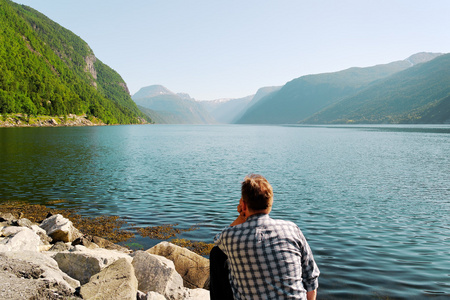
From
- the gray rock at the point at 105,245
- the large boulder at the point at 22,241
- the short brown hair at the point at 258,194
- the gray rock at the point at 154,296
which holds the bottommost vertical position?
the gray rock at the point at 105,245

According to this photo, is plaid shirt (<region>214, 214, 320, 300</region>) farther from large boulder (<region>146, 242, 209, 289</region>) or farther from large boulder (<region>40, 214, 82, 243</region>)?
large boulder (<region>40, 214, 82, 243</region>)

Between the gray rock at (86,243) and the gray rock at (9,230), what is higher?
the gray rock at (9,230)

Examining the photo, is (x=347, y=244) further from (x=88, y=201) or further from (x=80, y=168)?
(x=80, y=168)

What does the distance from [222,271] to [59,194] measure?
26231mm

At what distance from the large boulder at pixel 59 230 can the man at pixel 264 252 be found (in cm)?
1240

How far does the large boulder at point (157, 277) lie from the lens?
377 inches

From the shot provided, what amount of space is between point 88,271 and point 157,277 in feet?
7.41

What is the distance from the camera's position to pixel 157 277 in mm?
9828

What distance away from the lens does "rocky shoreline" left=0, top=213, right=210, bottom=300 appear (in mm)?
7336

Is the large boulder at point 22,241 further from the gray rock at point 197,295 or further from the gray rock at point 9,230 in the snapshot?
the gray rock at point 197,295

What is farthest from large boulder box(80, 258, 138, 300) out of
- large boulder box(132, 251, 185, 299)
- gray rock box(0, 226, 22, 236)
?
gray rock box(0, 226, 22, 236)

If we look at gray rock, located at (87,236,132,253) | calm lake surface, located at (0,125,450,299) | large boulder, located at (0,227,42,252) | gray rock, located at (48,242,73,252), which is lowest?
calm lake surface, located at (0,125,450,299)

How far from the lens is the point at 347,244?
16.3m

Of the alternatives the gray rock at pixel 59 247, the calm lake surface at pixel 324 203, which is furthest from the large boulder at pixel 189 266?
the calm lake surface at pixel 324 203
